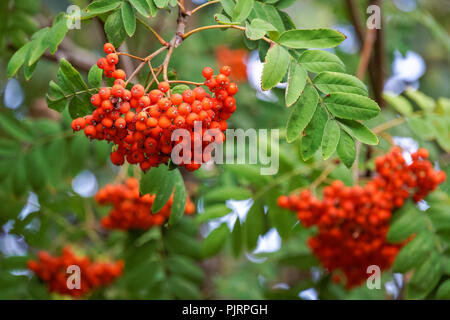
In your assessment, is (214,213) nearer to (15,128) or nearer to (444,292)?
(444,292)

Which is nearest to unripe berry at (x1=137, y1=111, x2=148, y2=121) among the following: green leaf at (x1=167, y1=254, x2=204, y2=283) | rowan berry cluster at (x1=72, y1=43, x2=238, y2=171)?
rowan berry cluster at (x1=72, y1=43, x2=238, y2=171)

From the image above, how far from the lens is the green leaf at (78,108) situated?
1594 millimetres

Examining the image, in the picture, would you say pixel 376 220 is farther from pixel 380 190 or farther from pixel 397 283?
pixel 397 283

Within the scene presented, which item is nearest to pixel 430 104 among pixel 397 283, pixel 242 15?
pixel 397 283

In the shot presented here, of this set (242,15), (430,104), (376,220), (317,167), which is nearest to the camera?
(242,15)

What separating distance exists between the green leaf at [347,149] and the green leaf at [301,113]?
0.14 metres

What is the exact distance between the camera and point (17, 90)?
4680mm

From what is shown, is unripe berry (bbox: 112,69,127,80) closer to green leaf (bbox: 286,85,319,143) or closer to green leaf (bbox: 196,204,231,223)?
green leaf (bbox: 286,85,319,143)

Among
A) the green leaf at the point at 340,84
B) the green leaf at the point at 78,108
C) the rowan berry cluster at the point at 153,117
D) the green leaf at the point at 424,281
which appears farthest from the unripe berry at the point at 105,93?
the green leaf at the point at 424,281

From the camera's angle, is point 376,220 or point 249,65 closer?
point 376,220

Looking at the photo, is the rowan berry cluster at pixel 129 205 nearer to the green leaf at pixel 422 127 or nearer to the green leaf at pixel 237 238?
the green leaf at pixel 237 238

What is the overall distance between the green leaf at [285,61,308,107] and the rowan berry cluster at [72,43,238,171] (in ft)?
0.58

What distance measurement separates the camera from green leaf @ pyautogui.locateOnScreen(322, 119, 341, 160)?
5.03 ft
